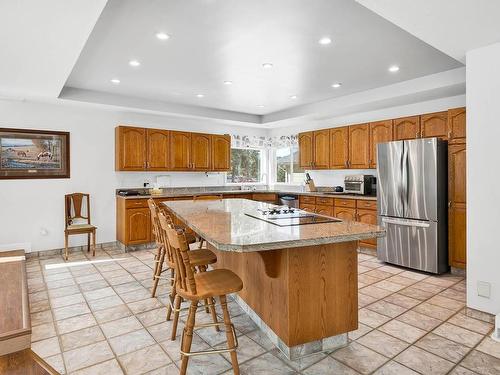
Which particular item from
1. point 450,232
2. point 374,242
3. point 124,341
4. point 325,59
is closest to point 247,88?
point 325,59

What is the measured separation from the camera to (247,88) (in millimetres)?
5059

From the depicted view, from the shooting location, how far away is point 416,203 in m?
4.30

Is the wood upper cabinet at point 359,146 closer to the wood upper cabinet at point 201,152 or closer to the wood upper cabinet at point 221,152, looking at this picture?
the wood upper cabinet at point 221,152

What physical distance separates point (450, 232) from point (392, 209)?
0.76 m

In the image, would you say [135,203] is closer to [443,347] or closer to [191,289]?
[191,289]

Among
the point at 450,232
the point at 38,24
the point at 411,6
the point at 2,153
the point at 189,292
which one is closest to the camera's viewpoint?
the point at 189,292

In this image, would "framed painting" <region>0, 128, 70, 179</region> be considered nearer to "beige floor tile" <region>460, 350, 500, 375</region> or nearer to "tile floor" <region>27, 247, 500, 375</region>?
"tile floor" <region>27, 247, 500, 375</region>

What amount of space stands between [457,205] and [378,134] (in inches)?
66.0

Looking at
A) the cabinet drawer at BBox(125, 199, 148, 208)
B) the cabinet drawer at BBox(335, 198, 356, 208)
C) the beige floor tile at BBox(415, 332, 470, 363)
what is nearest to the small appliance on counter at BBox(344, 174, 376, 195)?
the cabinet drawer at BBox(335, 198, 356, 208)

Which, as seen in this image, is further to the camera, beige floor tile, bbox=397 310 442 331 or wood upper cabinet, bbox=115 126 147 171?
wood upper cabinet, bbox=115 126 147 171

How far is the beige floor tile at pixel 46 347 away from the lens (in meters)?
2.38

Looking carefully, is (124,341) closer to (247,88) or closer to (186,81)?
(186,81)

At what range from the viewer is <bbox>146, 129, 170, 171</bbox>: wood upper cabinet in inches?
232

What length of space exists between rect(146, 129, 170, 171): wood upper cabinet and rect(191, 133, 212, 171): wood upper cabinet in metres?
0.55
